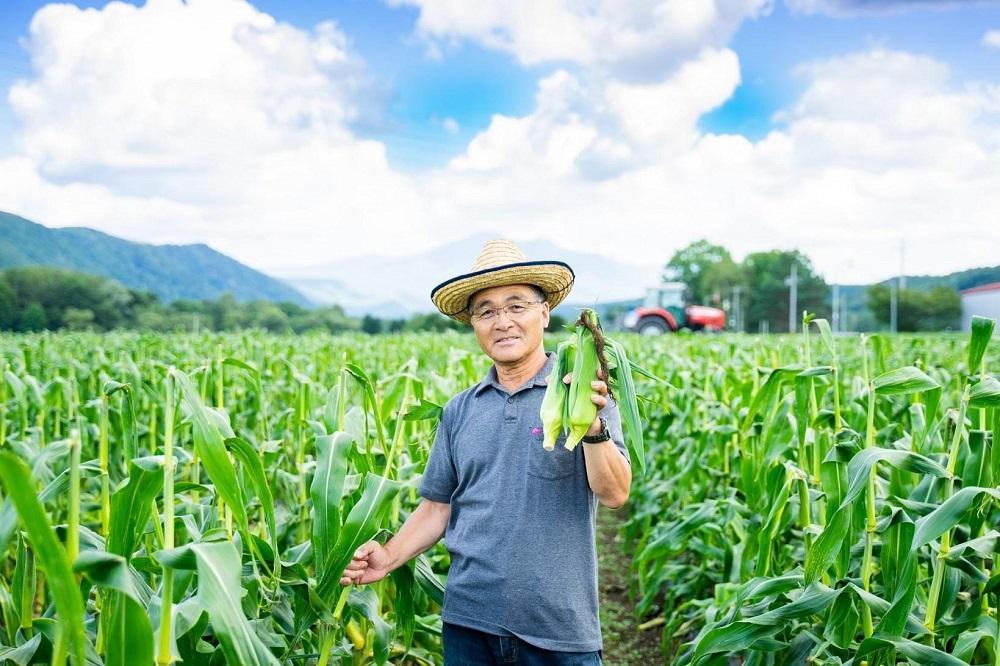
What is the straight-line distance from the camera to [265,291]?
627 ft

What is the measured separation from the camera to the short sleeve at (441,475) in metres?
2.82

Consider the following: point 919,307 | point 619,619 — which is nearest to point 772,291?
point 919,307

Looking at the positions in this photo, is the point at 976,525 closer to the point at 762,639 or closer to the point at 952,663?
the point at 952,663

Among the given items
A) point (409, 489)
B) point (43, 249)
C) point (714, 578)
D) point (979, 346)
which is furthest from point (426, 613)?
point (43, 249)

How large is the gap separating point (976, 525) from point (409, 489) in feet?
7.77

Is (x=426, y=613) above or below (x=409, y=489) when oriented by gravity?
below

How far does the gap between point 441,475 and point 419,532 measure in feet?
0.71

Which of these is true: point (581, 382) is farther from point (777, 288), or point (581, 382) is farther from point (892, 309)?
point (777, 288)

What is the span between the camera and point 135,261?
167 metres

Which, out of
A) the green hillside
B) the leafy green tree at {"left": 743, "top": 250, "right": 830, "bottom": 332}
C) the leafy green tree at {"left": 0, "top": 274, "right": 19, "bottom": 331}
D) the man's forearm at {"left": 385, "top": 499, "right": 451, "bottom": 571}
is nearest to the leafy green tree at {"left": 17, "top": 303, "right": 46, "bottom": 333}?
the leafy green tree at {"left": 0, "top": 274, "right": 19, "bottom": 331}

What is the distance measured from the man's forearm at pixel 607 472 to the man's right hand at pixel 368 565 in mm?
757

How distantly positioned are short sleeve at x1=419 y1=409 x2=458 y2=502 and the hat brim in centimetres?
49

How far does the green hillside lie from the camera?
142 meters

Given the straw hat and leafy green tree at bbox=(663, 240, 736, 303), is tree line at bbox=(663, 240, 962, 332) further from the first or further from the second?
the straw hat
